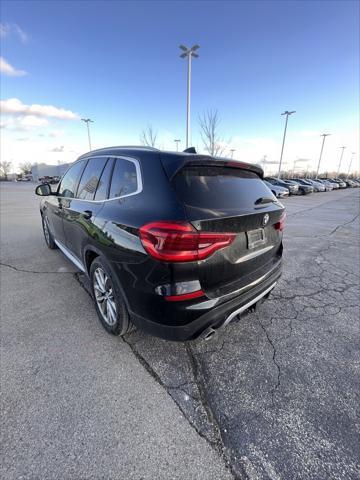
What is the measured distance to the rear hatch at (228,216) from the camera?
180 centimetres

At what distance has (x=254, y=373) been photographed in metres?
2.14

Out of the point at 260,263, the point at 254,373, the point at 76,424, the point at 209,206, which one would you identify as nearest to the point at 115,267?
the point at 209,206

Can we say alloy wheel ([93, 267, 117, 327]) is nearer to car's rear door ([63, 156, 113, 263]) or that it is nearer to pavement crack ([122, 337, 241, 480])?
pavement crack ([122, 337, 241, 480])

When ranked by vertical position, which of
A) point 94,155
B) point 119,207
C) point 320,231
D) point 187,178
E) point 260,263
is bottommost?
point 320,231

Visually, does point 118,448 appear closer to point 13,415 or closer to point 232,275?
point 13,415

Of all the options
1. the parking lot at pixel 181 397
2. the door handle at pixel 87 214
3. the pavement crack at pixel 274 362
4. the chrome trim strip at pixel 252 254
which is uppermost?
the door handle at pixel 87 214

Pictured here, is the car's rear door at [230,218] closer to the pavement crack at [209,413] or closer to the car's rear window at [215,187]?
the car's rear window at [215,187]

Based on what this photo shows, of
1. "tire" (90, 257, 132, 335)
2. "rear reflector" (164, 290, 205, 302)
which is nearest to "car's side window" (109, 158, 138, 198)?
"tire" (90, 257, 132, 335)

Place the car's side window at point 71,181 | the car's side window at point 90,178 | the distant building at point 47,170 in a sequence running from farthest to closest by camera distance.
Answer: the distant building at point 47,170
the car's side window at point 71,181
the car's side window at point 90,178

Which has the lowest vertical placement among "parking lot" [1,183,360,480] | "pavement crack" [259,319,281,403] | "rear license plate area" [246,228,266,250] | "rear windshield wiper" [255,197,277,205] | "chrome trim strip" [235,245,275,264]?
"pavement crack" [259,319,281,403]

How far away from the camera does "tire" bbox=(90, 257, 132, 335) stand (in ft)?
7.52

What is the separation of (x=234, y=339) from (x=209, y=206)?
1526 mm

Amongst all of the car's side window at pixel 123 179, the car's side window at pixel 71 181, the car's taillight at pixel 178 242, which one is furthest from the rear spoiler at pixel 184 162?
the car's side window at pixel 71 181

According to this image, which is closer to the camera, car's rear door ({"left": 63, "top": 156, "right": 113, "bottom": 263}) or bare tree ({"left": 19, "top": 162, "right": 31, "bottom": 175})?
car's rear door ({"left": 63, "top": 156, "right": 113, "bottom": 263})
